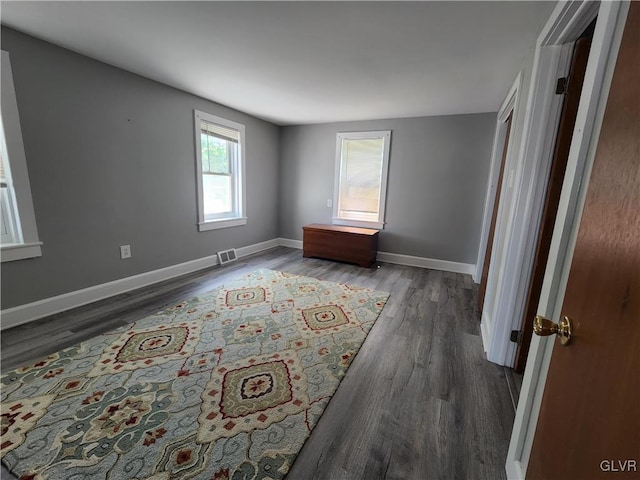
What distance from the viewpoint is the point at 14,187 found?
2.09m

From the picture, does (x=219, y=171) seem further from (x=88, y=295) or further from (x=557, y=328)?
(x=557, y=328)

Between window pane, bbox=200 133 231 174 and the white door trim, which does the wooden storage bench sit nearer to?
the white door trim

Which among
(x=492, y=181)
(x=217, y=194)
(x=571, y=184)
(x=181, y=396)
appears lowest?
(x=181, y=396)

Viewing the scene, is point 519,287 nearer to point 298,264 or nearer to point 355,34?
point 355,34

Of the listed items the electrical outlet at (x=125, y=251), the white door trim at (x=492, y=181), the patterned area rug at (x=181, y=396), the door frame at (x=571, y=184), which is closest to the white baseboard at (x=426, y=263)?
the white door trim at (x=492, y=181)

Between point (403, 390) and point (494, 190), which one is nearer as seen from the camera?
point (403, 390)

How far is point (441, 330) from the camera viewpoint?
92.7 inches

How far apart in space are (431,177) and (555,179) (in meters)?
2.55

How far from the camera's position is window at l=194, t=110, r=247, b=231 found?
362 cm

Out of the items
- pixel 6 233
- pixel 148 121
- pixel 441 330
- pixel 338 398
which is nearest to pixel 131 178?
pixel 148 121

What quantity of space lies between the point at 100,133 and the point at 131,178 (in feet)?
1.56

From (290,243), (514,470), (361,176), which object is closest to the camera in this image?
(514,470)

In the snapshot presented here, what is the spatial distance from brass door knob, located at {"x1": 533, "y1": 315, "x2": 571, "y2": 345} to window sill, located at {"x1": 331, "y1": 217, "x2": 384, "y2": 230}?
374 cm

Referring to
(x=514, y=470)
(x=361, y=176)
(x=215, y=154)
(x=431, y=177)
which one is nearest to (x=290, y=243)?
(x=361, y=176)
